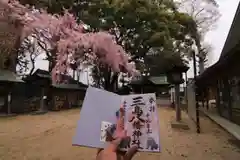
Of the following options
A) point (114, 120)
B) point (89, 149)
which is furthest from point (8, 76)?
point (114, 120)

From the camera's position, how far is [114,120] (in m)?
2.20

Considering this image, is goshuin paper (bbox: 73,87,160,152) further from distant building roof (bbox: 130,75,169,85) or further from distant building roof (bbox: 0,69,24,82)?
distant building roof (bbox: 130,75,169,85)

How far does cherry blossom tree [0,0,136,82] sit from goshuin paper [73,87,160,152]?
3.08 feet

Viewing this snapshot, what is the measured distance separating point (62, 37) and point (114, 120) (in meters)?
1.43

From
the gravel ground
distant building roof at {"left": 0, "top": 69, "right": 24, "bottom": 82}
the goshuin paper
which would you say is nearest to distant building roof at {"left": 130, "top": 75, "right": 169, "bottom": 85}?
distant building roof at {"left": 0, "top": 69, "right": 24, "bottom": 82}

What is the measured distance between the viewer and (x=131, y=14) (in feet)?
45.0

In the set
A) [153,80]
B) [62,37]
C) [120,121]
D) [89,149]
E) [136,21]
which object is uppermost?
[136,21]

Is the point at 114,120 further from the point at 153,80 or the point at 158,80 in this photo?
the point at 158,80

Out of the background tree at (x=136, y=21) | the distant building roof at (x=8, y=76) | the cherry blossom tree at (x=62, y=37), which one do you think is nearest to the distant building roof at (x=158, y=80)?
the background tree at (x=136, y=21)

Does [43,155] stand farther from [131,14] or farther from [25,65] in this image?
[25,65]

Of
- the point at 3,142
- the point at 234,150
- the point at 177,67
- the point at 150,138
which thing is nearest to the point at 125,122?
the point at 150,138

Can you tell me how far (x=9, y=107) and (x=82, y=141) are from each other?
11894 mm

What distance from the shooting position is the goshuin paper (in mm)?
2086

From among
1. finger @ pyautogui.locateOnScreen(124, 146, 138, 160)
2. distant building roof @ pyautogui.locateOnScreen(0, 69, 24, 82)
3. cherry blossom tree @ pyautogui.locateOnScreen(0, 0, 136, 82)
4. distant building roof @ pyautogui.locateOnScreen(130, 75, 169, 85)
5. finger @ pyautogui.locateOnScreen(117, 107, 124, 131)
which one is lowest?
finger @ pyautogui.locateOnScreen(124, 146, 138, 160)
